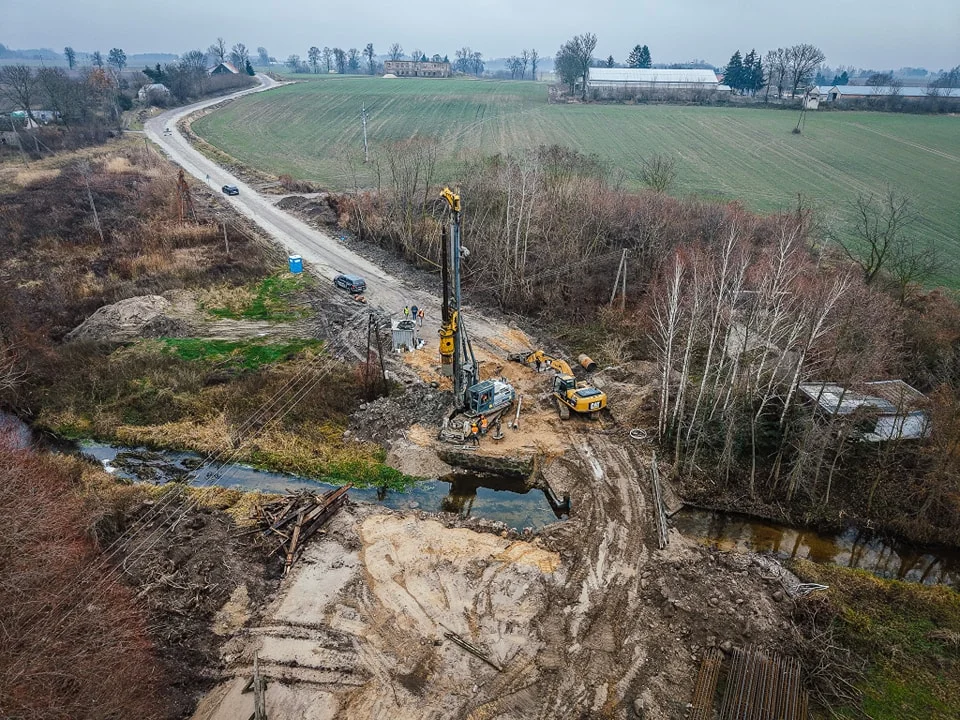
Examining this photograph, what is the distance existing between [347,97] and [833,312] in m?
112

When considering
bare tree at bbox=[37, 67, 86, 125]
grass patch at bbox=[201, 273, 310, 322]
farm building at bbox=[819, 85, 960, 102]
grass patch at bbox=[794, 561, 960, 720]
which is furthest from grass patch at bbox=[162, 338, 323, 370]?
farm building at bbox=[819, 85, 960, 102]

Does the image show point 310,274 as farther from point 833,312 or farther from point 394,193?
point 833,312

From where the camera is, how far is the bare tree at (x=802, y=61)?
124625 mm

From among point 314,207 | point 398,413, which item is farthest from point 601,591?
point 314,207

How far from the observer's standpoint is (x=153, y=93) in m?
117

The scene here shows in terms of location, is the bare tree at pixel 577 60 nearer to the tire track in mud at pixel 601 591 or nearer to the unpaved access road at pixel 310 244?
the unpaved access road at pixel 310 244

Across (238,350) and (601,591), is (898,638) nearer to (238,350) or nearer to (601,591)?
(601,591)

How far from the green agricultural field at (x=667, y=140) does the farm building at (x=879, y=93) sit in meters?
13.6

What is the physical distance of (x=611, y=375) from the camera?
113 ft

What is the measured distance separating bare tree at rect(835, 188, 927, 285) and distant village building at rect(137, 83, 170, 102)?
12396 centimetres

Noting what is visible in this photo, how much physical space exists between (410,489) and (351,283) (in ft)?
69.1

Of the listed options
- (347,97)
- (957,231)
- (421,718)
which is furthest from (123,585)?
(347,97)

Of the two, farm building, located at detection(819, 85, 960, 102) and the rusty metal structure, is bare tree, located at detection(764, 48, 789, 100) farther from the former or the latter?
the rusty metal structure

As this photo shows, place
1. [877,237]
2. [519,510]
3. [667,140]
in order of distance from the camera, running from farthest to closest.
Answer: [667,140] → [877,237] → [519,510]
